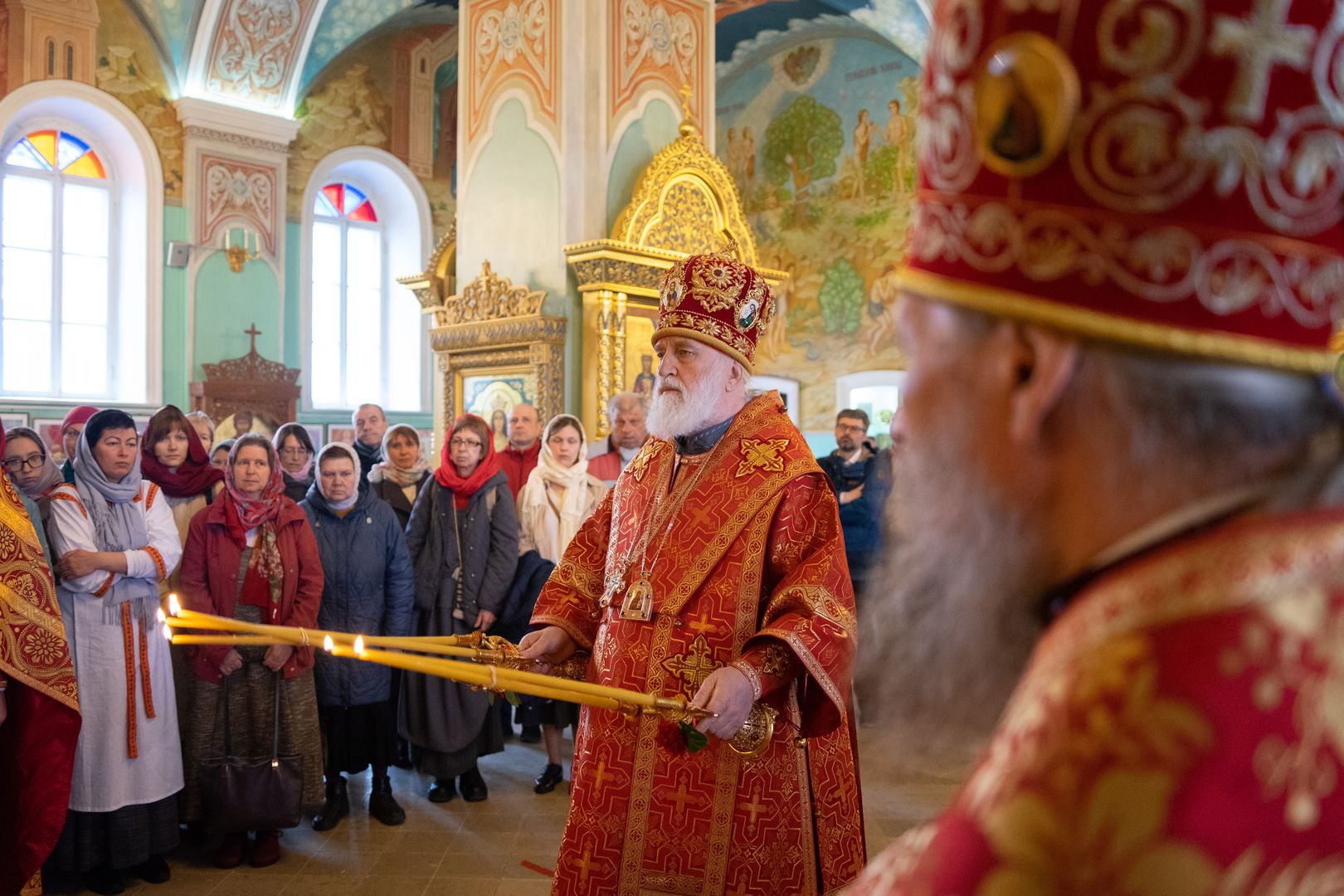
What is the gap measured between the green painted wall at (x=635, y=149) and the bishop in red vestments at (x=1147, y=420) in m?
7.19

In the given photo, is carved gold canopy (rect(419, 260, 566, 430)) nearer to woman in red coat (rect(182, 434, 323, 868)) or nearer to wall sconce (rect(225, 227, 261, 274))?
woman in red coat (rect(182, 434, 323, 868))

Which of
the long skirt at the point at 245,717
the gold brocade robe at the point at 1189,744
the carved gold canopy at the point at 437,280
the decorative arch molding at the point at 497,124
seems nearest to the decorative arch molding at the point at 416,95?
the carved gold canopy at the point at 437,280

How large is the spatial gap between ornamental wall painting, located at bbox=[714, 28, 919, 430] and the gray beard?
45.2 ft

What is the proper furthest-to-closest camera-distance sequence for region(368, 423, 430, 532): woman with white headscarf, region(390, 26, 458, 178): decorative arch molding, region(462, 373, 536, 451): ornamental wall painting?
region(390, 26, 458, 178): decorative arch molding < region(462, 373, 536, 451): ornamental wall painting < region(368, 423, 430, 532): woman with white headscarf

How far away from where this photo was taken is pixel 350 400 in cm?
1380

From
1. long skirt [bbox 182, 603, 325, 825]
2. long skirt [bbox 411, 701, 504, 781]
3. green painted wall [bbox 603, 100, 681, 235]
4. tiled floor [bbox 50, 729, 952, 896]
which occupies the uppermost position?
green painted wall [bbox 603, 100, 681, 235]

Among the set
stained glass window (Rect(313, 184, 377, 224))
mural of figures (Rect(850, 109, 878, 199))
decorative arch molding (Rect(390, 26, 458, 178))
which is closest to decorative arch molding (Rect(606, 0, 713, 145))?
decorative arch molding (Rect(390, 26, 458, 178))

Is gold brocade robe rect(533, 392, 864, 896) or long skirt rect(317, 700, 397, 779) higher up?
gold brocade robe rect(533, 392, 864, 896)

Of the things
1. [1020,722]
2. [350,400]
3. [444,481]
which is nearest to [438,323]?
[444,481]

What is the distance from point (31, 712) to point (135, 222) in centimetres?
903

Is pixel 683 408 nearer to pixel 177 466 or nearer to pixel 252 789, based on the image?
pixel 252 789

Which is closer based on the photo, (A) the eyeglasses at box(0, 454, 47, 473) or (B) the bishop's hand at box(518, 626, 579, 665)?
(B) the bishop's hand at box(518, 626, 579, 665)

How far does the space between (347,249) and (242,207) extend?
2.02 metres

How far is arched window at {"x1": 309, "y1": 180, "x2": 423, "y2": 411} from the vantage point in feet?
44.6
